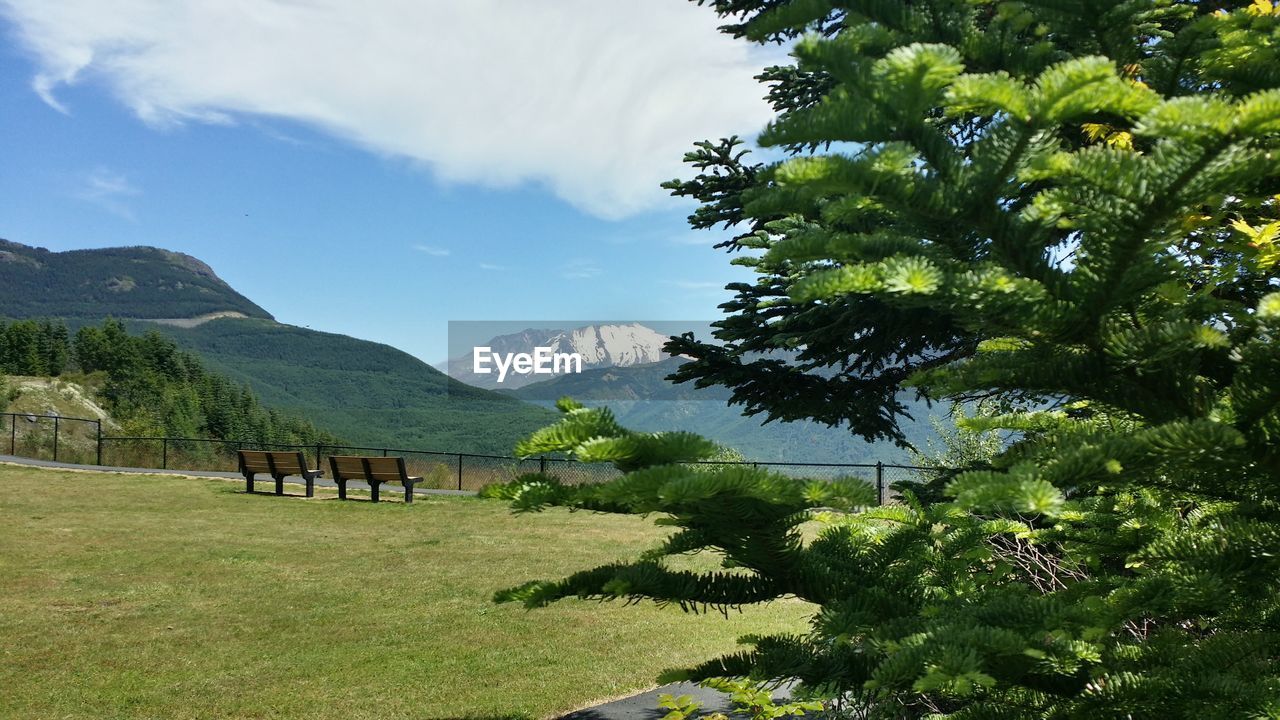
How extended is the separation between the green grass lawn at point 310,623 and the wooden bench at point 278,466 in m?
3.53

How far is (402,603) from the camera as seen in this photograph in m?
8.68

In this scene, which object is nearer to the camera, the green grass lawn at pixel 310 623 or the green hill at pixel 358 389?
the green grass lawn at pixel 310 623

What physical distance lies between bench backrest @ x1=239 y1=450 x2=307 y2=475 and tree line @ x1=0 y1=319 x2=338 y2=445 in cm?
2295

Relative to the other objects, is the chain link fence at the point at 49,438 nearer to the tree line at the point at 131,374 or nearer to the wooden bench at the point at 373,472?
the tree line at the point at 131,374

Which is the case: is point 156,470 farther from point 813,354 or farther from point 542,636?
point 813,354

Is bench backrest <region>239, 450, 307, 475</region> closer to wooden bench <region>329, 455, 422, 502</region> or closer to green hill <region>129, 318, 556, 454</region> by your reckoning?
wooden bench <region>329, 455, 422, 502</region>

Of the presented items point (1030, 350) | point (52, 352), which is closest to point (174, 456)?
point (52, 352)

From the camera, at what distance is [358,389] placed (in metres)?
123

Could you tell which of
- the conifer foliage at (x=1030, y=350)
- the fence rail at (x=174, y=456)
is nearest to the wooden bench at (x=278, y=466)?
the fence rail at (x=174, y=456)

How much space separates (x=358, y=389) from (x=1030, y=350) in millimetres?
128270

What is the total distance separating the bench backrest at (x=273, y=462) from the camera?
1794 centimetres

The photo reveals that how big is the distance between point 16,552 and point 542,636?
25.1ft

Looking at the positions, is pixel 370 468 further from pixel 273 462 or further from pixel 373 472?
pixel 273 462

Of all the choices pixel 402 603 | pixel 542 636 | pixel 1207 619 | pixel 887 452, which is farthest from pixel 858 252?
pixel 887 452
